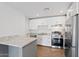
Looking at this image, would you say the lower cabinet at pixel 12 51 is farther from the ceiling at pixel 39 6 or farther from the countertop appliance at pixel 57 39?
the countertop appliance at pixel 57 39

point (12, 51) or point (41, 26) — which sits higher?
point (41, 26)

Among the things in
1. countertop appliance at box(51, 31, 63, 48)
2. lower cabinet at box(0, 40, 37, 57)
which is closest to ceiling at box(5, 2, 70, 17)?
lower cabinet at box(0, 40, 37, 57)

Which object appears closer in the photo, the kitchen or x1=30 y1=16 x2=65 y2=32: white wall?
the kitchen

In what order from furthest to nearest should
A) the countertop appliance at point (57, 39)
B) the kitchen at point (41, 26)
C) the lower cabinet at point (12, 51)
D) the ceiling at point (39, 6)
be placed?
1. the countertop appliance at point (57, 39)
2. the kitchen at point (41, 26)
3. the ceiling at point (39, 6)
4. the lower cabinet at point (12, 51)

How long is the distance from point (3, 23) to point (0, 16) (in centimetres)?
22

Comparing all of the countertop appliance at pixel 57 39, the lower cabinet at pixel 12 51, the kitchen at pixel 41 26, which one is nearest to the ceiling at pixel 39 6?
the kitchen at pixel 41 26

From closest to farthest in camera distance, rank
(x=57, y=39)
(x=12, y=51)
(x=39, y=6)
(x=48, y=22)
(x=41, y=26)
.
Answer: (x=12, y=51) → (x=39, y=6) → (x=57, y=39) → (x=48, y=22) → (x=41, y=26)

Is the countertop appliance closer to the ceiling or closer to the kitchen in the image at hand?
the kitchen

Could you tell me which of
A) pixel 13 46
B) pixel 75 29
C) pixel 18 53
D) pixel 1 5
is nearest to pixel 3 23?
pixel 1 5

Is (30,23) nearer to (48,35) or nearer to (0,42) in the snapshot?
(48,35)

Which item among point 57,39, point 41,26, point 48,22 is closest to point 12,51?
point 57,39

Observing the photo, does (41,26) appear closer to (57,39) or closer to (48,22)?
(48,22)

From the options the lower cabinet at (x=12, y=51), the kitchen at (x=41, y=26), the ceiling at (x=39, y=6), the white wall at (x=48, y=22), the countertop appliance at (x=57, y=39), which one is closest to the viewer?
the lower cabinet at (x=12, y=51)

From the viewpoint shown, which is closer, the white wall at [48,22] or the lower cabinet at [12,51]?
the lower cabinet at [12,51]
